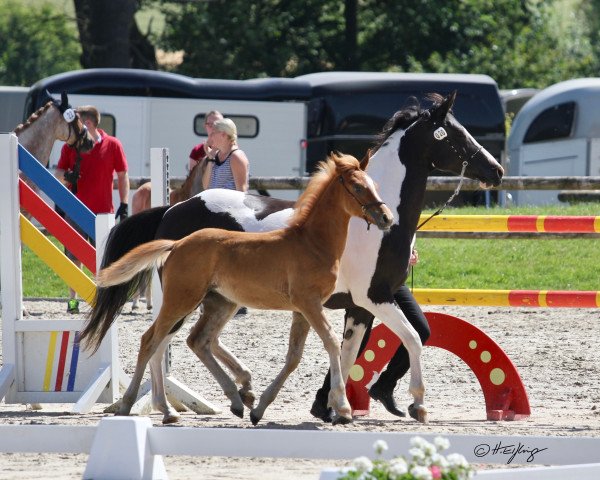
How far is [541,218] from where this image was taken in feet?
32.4

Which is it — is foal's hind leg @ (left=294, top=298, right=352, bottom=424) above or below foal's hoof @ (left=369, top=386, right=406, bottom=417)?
above

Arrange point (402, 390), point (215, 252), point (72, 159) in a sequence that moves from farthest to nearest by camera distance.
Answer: point (72, 159), point (402, 390), point (215, 252)

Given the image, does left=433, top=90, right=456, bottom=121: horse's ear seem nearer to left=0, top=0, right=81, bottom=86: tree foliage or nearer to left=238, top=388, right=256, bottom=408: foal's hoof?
left=238, top=388, right=256, bottom=408: foal's hoof

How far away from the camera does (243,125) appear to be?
18.1m

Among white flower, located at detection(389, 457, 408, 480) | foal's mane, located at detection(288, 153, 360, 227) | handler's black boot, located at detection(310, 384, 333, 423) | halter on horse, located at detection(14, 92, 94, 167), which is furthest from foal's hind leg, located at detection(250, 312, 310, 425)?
halter on horse, located at detection(14, 92, 94, 167)

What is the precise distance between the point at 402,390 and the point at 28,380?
103 inches

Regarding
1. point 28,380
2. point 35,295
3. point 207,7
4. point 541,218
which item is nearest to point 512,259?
point 541,218

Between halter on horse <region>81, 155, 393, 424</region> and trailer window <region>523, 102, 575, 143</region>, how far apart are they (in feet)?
42.4

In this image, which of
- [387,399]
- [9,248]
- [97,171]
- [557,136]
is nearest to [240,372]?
[387,399]

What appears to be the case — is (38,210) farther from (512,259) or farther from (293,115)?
(293,115)

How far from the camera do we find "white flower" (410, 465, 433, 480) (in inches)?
147

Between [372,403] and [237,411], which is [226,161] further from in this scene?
[237,411]

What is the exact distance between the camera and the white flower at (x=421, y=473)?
12.3ft

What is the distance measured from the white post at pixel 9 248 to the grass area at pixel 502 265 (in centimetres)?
644
